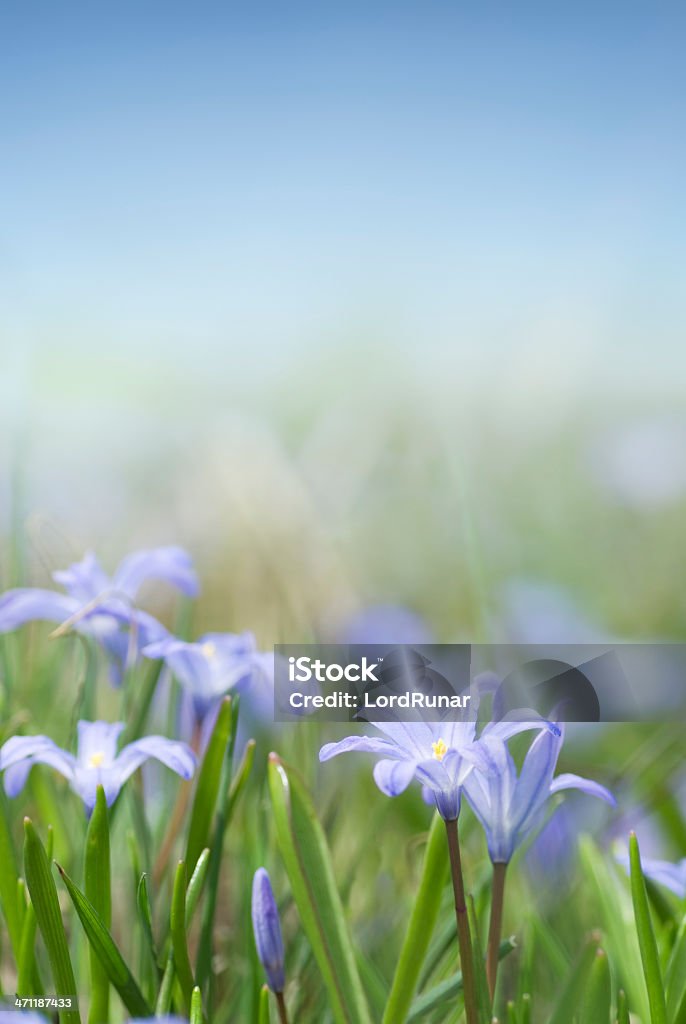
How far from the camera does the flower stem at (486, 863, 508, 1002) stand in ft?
0.89

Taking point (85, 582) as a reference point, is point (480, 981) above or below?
below

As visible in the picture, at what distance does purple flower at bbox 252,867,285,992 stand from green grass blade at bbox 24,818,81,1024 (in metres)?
0.07

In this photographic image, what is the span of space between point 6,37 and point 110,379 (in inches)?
9.8

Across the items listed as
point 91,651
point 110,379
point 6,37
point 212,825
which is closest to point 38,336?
point 110,379

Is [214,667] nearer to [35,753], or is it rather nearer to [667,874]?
[35,753]

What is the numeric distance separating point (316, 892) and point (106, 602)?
A: 0.16 m

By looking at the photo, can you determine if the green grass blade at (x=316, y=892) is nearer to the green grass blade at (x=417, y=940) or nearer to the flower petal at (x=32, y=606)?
the green grass blade at (x=417, y=940)

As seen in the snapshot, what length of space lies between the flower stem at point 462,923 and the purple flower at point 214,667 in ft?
0.45

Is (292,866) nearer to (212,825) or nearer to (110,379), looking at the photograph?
(212,825)

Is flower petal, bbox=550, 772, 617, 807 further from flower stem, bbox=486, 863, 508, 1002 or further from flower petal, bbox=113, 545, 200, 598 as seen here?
flower petal, bbox=113, 545, 200, 598

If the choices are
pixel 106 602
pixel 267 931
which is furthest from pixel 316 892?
pixel 106 602

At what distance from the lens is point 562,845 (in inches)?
19.0

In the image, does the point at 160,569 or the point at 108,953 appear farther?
the point at 160,569

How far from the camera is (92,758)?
1.10ft
